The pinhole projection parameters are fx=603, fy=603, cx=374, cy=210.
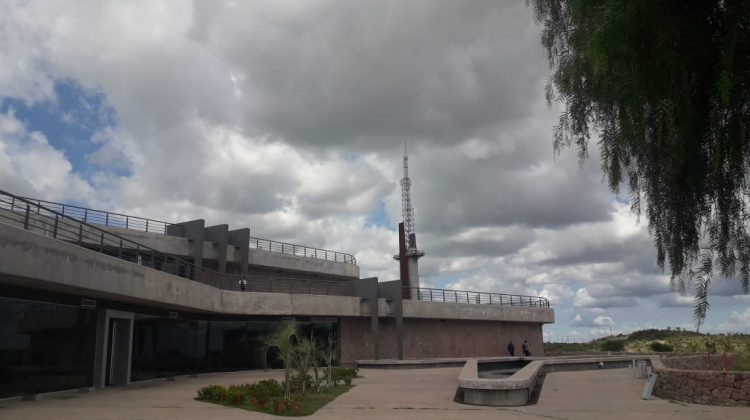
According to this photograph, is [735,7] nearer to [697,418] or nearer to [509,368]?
[697,418]

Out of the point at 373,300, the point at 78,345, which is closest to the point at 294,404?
the point at 78,345

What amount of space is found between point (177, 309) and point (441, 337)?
817 inches

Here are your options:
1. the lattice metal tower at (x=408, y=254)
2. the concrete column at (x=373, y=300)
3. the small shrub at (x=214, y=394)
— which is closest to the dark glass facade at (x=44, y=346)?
the small shrub at (x=214, y=394)

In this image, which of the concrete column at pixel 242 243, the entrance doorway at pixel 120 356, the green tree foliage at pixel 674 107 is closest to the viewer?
the green tree foliage at pixel 674 107

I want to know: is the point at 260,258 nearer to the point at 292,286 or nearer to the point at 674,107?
the point at 292,286

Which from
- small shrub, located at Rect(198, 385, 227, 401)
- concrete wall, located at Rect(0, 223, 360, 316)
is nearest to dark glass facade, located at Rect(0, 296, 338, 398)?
concrete wall, located at Rect(0, 223, 360, 316)

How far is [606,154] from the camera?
6977 mm

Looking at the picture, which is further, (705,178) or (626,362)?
(626,362)

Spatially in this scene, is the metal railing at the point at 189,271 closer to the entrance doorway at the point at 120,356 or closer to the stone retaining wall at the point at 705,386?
the entrance doorway at the point at 120,356

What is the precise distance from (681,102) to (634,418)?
809cm

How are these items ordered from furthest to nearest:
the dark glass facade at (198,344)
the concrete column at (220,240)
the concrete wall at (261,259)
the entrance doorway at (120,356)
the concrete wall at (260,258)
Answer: the concrete column at (220,240) → the concrete wall at (260,258) → the concrete wall at (261,259) → the dark glass facade at (198,344) → the entrance doorway at (120,356)

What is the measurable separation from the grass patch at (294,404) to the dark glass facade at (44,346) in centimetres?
524

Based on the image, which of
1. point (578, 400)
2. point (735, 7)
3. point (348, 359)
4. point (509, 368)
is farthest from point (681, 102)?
point (348, 359)

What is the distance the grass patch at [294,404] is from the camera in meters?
13.8
